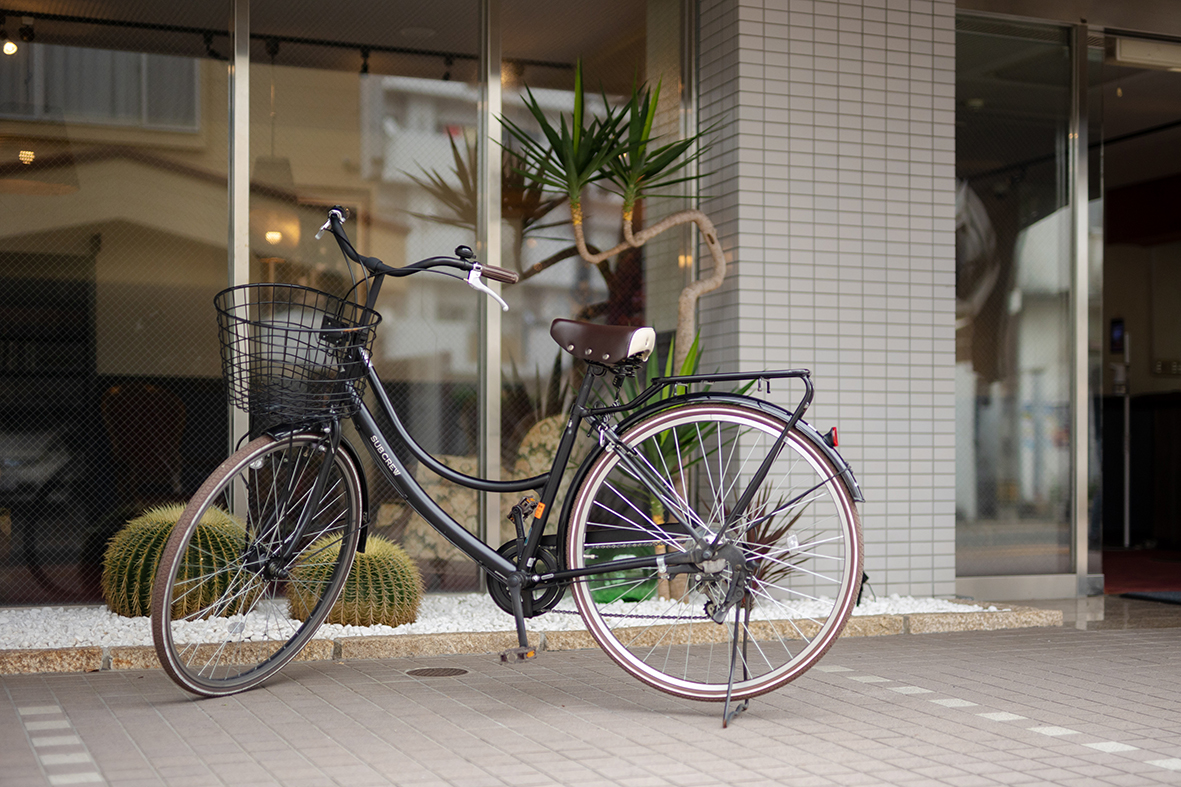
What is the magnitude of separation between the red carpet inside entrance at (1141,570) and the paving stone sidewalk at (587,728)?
9.51 feet

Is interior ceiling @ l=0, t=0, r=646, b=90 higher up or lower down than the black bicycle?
higher up

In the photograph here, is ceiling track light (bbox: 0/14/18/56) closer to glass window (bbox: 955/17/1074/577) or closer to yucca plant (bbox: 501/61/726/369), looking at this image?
yucca plant (bbox: 501/61/726/369)

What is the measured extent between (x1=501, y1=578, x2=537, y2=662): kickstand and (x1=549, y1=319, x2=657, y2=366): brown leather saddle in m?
0.62

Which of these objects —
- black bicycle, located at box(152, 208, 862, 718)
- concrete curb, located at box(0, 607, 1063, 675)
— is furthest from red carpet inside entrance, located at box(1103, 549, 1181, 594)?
black bicycle, located at box(152, 208, 862, 718)

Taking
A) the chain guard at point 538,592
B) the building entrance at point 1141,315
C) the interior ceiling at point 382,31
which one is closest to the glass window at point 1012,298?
the building entrance at point 1141,315

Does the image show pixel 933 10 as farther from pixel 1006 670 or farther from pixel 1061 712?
pixel 1061 712

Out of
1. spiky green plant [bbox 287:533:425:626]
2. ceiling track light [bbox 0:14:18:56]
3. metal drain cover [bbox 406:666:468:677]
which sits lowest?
metal drain cover [bbox 406:666:468:677]

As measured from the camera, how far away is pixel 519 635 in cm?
299

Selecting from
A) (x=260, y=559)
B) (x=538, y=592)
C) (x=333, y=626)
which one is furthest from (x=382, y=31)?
(x=538, y=592)

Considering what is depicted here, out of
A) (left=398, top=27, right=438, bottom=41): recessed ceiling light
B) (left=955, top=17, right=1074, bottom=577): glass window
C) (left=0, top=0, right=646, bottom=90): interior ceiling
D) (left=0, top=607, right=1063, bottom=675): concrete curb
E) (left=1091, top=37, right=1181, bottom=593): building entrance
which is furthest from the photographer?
(left=1091, top=37, right=1181, bottom=593): building entrance

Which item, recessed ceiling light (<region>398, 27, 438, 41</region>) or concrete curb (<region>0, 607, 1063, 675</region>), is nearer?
concrete curb (<region>0, 607, 1063, 675</region>)

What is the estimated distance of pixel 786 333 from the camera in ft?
16.8

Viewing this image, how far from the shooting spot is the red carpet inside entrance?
6.55m

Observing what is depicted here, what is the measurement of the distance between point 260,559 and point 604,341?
42.3 inches
